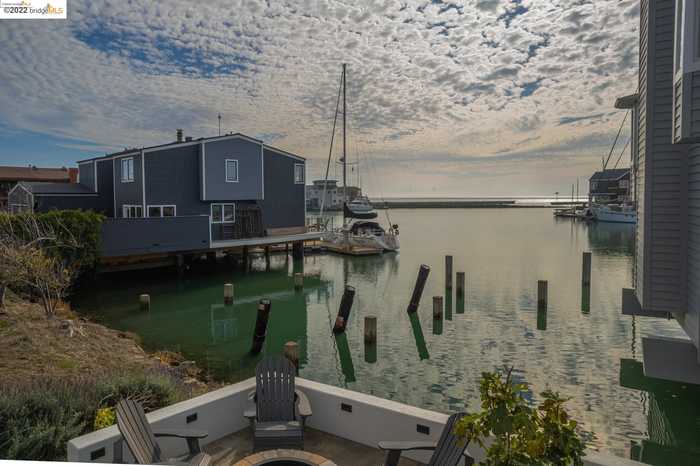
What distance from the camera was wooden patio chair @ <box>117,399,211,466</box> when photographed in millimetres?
3741

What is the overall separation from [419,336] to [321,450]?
903cm

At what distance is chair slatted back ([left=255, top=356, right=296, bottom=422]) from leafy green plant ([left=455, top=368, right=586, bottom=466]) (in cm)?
244

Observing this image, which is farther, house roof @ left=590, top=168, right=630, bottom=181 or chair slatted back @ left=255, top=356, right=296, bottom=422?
house roof @ left=590, top=168, right=630, bottom=181

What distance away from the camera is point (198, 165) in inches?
909

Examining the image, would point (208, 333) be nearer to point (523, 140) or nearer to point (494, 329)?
point (494, 329)

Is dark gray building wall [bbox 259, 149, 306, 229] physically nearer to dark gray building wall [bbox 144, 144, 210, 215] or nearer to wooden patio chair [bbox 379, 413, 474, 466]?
dark gray building wall [bbox 144, 144, 210, 215]

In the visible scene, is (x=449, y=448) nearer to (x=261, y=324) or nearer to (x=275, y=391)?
(x=275, y=391)

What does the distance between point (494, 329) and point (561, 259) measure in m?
18.0

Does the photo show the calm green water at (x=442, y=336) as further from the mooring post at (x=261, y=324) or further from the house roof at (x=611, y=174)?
the house roof at (x=611, y=174)

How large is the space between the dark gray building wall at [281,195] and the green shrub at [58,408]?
66.7 feet

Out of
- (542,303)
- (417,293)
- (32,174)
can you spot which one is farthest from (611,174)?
(32,174)

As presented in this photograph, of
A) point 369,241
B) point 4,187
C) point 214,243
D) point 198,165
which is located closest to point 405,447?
point 214,243

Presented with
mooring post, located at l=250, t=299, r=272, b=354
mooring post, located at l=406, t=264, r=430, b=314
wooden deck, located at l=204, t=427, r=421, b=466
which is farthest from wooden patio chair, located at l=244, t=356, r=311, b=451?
mooring post, located at l=406, t=264, r=430, b=314

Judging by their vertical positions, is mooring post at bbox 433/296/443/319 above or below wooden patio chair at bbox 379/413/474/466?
below
